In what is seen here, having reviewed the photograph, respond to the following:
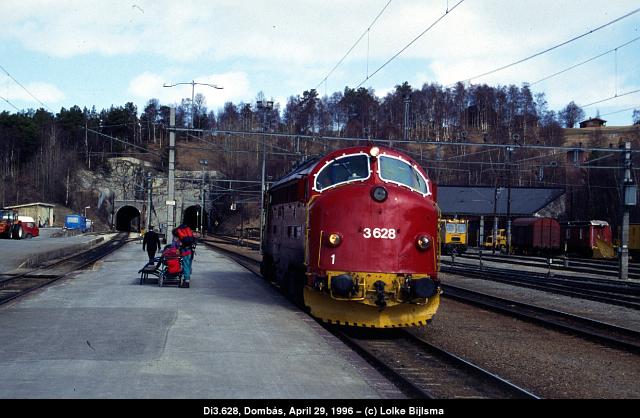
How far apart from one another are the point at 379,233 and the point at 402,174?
1.44m

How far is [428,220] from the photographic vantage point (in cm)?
1279

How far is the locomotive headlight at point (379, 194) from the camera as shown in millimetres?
12516

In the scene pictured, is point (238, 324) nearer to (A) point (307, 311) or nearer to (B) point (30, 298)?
(A) point (307, 311)

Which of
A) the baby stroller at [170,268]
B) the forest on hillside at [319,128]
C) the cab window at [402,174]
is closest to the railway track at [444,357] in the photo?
the cab window at [402,174]

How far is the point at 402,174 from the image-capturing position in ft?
43.3

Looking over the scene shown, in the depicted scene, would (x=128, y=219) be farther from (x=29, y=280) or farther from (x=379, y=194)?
(x=379, y=194)

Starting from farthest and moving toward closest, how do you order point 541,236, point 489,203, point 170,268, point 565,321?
1. point 489,203
2. point 541,236
3. point 170,268
4. point 565,321

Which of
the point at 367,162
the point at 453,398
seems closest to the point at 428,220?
the point at 367,162

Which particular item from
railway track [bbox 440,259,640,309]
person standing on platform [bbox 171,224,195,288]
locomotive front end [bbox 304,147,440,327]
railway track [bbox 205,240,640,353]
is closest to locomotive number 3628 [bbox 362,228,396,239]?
locomotive front end [bbox 304,147,440,327]

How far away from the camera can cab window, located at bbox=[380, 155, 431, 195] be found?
13047 mm

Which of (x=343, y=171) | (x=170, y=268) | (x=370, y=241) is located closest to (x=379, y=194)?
(x=370, y=241)

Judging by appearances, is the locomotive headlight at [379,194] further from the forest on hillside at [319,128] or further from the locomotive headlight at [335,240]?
the forest on hillside at [319,128]

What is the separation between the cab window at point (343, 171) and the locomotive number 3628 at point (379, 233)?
109cm
